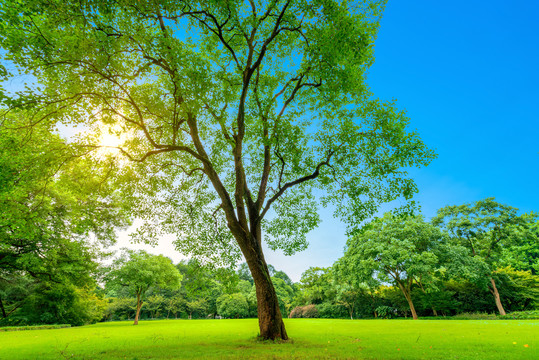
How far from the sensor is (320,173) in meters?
10.5

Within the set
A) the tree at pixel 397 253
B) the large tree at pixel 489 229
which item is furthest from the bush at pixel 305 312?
the large tree at pixel 489 229

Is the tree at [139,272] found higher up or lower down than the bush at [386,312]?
higher up

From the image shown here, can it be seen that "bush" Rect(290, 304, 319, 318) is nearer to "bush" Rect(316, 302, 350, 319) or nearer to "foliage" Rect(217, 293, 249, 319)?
"bush" Rect(316, 302, 350, 319)

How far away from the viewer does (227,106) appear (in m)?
10.8

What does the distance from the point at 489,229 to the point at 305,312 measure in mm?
27249

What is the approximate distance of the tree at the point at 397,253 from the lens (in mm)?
22172

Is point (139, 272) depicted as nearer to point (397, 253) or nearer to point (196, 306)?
point (196, 306)

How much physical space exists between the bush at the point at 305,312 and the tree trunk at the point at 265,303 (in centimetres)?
3266

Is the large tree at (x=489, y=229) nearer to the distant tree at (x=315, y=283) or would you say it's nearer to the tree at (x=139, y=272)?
the distant tree at (x=315, y=283)

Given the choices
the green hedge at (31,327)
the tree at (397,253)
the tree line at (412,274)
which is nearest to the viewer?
the green hedge at (31,327)

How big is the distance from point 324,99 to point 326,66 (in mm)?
1888

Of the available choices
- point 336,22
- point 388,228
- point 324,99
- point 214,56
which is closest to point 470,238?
point 388,228

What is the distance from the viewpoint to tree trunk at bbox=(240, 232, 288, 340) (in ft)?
26.5

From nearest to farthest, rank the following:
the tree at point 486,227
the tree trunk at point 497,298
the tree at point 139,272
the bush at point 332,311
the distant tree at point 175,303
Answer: the tree trunk at point 497,298 → the tree at point 486,227 → the tree at point 139,272 → the bush at point 332,311 → the distant tree at point 175,303
